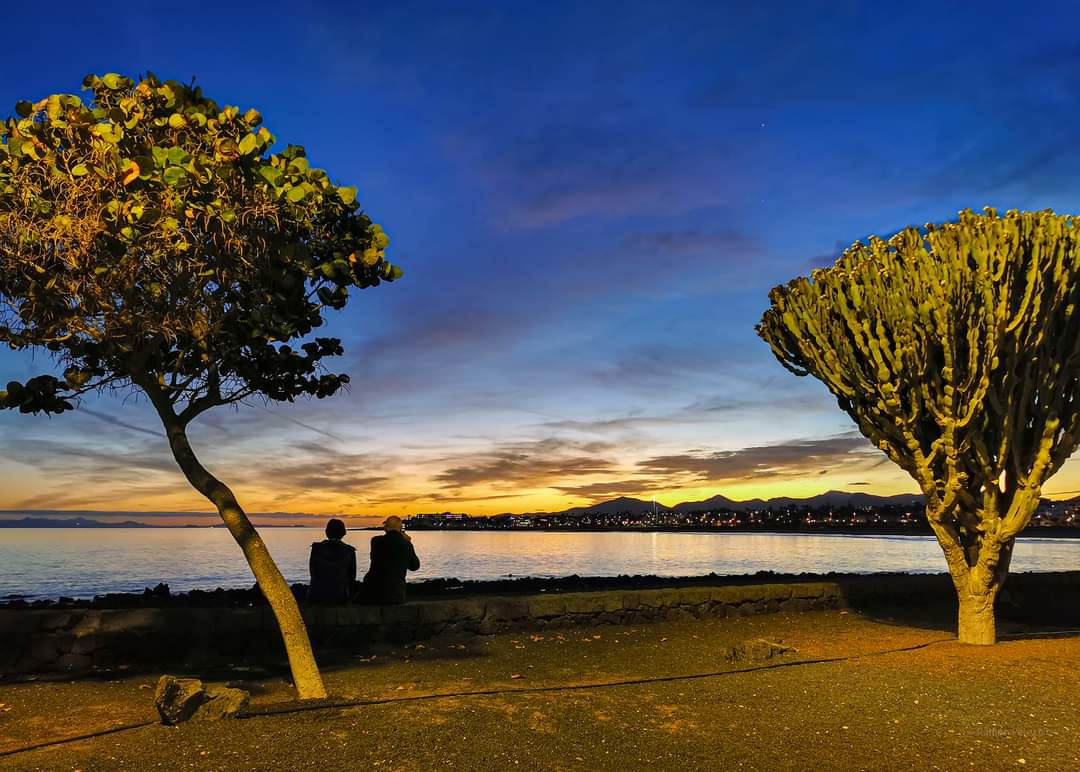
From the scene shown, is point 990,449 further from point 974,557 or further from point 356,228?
point 356,228

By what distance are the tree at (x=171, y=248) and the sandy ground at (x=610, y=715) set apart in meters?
1.38

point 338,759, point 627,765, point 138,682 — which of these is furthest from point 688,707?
point 138,682

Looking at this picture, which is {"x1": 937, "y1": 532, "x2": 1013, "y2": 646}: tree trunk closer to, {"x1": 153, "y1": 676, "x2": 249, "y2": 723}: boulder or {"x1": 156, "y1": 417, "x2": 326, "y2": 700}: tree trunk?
{"x1": 156, "y1": 417, "x2": 326, "y2": 700}: tree trunk

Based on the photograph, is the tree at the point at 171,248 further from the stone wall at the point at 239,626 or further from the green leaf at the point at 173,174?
the stone wall at the point at 239,626

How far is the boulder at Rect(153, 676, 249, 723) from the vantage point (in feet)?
19.4

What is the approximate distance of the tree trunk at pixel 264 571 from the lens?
6.99 m

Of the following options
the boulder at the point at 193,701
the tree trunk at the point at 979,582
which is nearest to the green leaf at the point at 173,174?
the boulder at the point at 193,701

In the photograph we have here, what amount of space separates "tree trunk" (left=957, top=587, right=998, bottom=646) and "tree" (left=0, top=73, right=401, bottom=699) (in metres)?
8.56

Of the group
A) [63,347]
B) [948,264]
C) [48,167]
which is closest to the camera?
[48,167]

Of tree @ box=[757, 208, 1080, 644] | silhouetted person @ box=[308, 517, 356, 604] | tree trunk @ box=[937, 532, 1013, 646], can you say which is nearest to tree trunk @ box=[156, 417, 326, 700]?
silhouetted person @ box=[308, 517, 356, 604]

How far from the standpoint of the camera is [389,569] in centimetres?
1023

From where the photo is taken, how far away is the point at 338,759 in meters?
5.15

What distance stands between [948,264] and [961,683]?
4.94m

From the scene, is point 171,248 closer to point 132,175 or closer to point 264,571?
point 132,175
